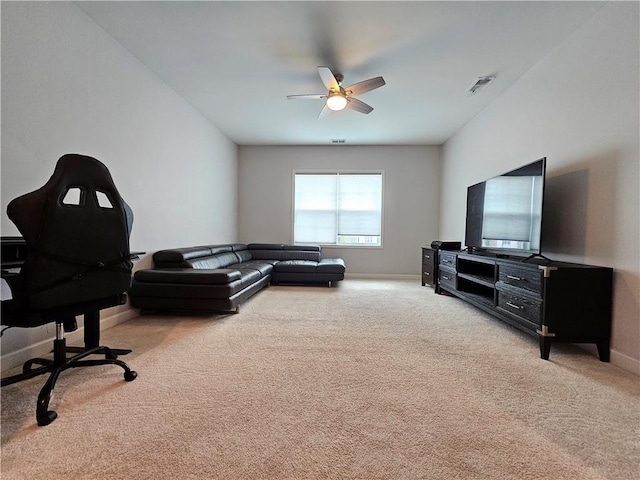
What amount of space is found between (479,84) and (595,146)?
1662 millimetres

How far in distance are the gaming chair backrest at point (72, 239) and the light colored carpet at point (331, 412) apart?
1.92 feet

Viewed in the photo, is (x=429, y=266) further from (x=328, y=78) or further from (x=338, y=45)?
(x=338, y=45)

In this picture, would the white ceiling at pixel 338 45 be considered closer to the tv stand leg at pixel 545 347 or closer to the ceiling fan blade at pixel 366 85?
the ceiling fan blade at pixel 366 85

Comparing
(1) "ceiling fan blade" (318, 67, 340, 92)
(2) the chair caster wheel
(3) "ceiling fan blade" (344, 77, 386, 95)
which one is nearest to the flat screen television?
(3) "ceiling fan blade" (344, 77, 386, 95)

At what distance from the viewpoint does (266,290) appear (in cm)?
464

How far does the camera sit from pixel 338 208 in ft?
20.4

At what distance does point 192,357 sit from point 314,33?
113 inches

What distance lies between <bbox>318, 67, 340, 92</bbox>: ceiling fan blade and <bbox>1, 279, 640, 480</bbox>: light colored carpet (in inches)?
98.2

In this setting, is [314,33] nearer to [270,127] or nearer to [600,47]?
[600,47]

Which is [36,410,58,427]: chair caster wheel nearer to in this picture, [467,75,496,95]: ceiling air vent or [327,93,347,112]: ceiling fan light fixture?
[327,93,347,112]: ceiling fan light fixture

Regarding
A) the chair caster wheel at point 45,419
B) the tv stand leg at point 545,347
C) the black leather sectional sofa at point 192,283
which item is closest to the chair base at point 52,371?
the chair caster wheel at point 45,419

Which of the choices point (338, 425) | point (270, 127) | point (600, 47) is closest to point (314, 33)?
point (600, 47)

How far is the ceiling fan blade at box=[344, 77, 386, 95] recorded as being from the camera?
2920mm

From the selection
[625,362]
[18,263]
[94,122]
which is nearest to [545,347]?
[625,362]
